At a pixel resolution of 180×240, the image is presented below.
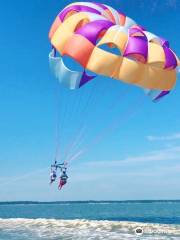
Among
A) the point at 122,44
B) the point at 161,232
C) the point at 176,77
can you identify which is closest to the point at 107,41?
the point at 122,44

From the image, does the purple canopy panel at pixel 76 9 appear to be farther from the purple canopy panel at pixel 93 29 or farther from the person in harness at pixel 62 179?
the person in harness at pixel 62 179

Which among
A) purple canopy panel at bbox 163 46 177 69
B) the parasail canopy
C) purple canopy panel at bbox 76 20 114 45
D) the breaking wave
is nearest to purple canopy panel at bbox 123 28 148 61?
the parasail canopy

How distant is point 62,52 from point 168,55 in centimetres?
474

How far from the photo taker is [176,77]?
69.8 ft

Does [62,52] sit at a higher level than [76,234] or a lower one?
higher

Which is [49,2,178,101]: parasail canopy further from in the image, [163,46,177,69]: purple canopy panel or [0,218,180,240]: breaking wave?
[0,218,180,240]: breaking wave

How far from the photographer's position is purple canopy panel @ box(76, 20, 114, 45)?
19.8 metres

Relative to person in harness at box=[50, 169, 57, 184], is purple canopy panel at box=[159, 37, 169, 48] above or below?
above

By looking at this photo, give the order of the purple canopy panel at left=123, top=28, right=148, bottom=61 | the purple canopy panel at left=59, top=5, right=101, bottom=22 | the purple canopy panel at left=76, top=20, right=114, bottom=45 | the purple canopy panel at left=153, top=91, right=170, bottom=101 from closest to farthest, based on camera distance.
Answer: the purple canopy panel at left=123, top=28, right=148, bottom=61 → the purple canopy panel at left=76, top=20, right=114, bottom=45 → the purple canopy panel at left=59, top=5, right=101, bottom=22 → the purple canopy panel at left=153, top=91, right=170, bottom=101

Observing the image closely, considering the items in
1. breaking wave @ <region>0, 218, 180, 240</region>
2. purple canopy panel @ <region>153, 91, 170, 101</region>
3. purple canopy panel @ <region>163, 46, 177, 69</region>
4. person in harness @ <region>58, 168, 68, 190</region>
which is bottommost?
breaking wave @ <region>0, 218, 180, 240</region>

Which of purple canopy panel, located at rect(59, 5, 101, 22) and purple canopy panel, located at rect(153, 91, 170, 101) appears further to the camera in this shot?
purple canopy panel, located at rect(153, 91, 170, 101)

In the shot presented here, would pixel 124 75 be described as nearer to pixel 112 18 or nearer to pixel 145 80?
pixel 145 80

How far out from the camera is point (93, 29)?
784 inches

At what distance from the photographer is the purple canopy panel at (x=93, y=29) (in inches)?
781
